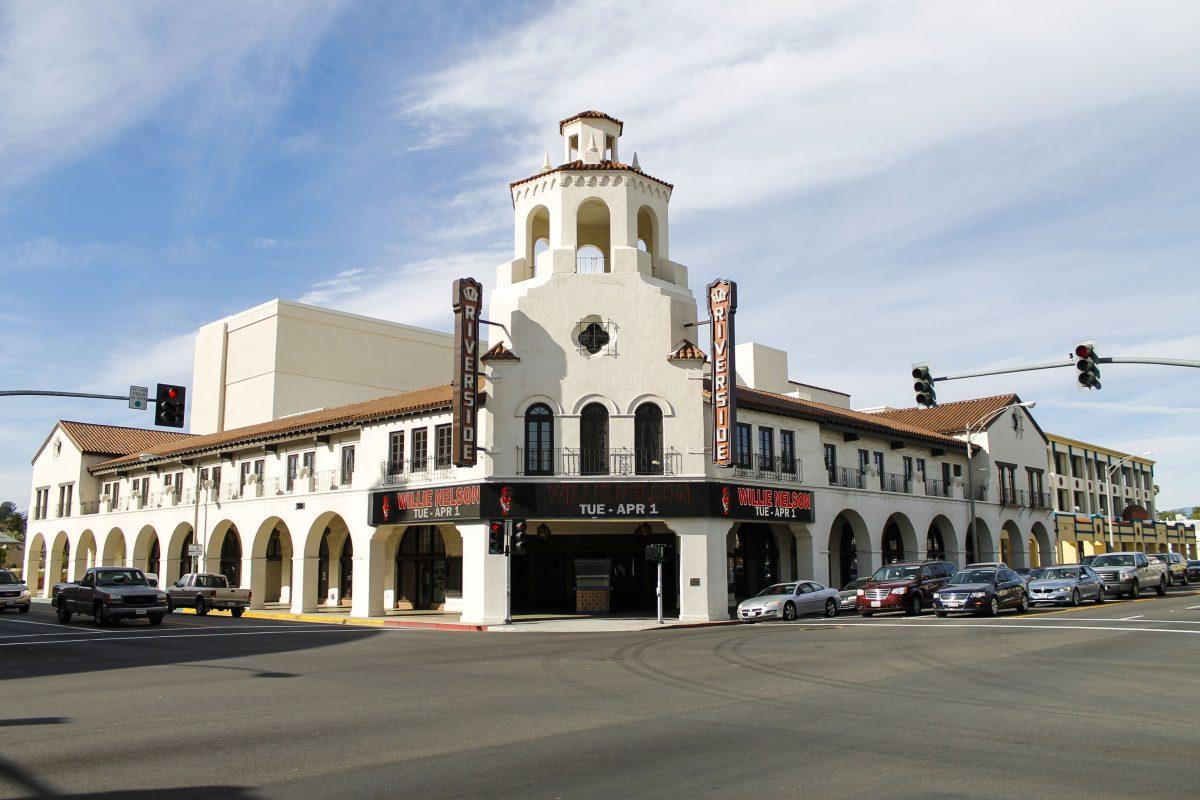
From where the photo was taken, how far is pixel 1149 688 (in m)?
13.2

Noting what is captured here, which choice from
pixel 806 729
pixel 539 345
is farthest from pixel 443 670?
pixel 539 345

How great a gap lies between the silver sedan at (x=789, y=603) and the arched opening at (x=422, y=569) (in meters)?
13.0

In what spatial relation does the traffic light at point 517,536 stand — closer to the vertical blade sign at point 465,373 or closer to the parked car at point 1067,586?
the vertical blade sign at point 465,373

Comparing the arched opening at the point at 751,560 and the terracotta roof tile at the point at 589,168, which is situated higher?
the terracotta roof tile at the point at 589,168

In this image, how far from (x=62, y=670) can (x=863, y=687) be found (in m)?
13.5

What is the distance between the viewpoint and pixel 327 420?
39.0 meters

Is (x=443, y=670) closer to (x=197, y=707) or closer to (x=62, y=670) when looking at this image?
(x=197, y=707)

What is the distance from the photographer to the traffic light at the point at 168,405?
23969 mm

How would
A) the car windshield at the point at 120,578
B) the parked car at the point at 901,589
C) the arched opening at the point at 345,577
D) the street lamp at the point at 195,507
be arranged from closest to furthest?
the car windshield at the point at 120,578 → the parked car at the point at 901,589 → the arched opening at the point at 345,577 → the street lamp at the point at 195,507

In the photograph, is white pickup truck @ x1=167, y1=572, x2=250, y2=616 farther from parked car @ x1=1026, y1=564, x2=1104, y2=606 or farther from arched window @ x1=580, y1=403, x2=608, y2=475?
parked car @ x1=1026, y1=564, x2=1104, y2=606

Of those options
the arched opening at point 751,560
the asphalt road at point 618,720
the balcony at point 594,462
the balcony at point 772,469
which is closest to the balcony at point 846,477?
the balcony at point 772,469

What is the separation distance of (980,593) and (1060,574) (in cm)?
759

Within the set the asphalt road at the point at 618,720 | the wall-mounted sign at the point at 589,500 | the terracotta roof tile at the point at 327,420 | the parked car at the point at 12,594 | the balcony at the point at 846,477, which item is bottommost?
the asphalt road at the point at 618,720

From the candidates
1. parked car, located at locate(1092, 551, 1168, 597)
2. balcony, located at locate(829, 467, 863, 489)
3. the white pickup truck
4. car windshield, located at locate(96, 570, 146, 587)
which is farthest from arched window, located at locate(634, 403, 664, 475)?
parked car, located at locate(1092, 551, 1168, 597)
